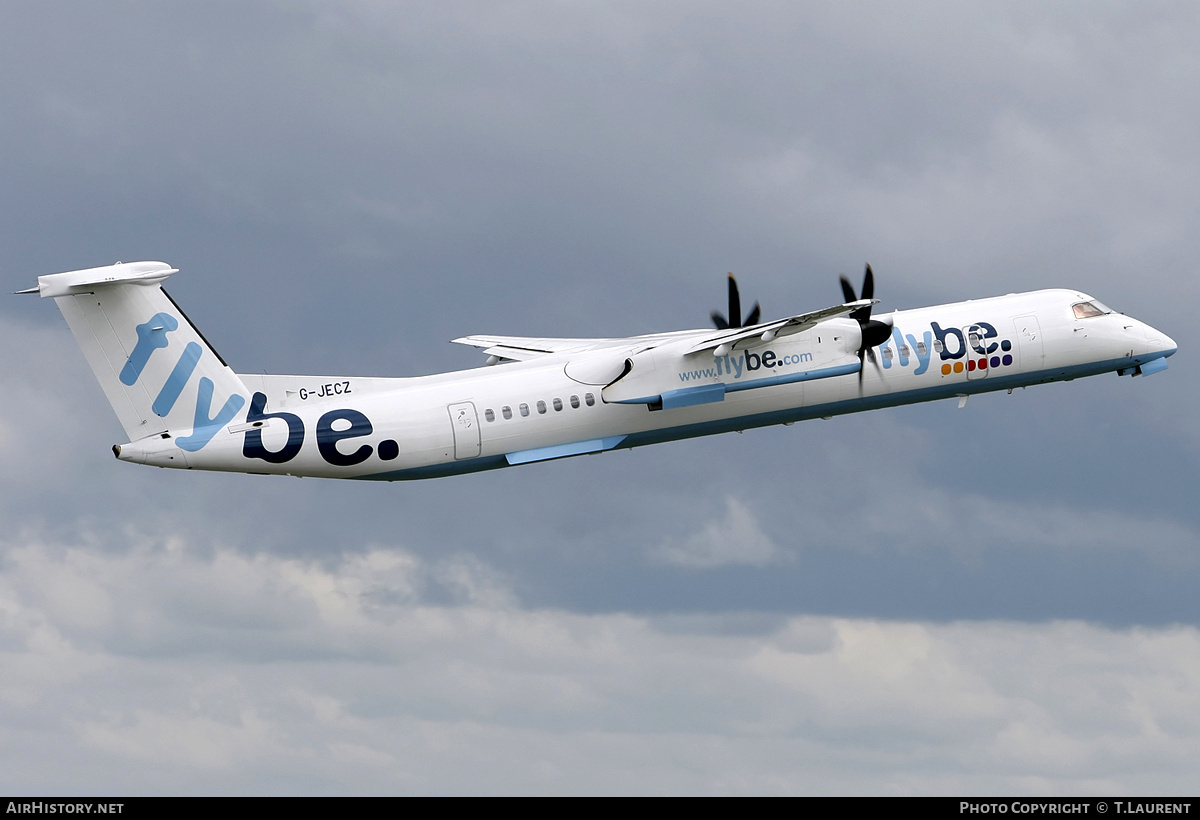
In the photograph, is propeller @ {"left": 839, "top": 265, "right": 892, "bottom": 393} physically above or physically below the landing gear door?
above

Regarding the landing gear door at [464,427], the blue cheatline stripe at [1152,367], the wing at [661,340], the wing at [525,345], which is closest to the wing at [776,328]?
the wing at [661,340]

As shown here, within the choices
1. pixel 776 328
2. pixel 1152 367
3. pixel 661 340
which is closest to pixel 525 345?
pixel 661 340

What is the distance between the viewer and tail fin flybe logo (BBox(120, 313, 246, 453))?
3759 cm

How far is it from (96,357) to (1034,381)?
96.9 feet

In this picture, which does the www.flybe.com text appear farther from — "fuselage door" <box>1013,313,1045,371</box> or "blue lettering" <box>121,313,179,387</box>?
→ "blue lettering" <box>121,313,179,387</box>

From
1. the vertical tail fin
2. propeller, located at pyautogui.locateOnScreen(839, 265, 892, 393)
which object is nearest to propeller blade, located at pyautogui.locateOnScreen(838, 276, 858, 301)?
propeller, located at pyautogui.locateOnScreen(839, 265, 892, 393)

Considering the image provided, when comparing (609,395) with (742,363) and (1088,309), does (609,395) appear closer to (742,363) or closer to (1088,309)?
(742,363)

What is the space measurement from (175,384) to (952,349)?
2395cm

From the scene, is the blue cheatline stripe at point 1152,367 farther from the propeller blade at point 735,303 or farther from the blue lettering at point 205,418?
the blue lettering at point 205,418

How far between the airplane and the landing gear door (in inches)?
1.6

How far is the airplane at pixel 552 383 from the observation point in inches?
1485

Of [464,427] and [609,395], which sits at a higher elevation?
[609,395]

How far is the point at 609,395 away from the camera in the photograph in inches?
1602

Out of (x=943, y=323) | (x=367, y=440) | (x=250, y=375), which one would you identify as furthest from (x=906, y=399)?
(x=250, y=375)
